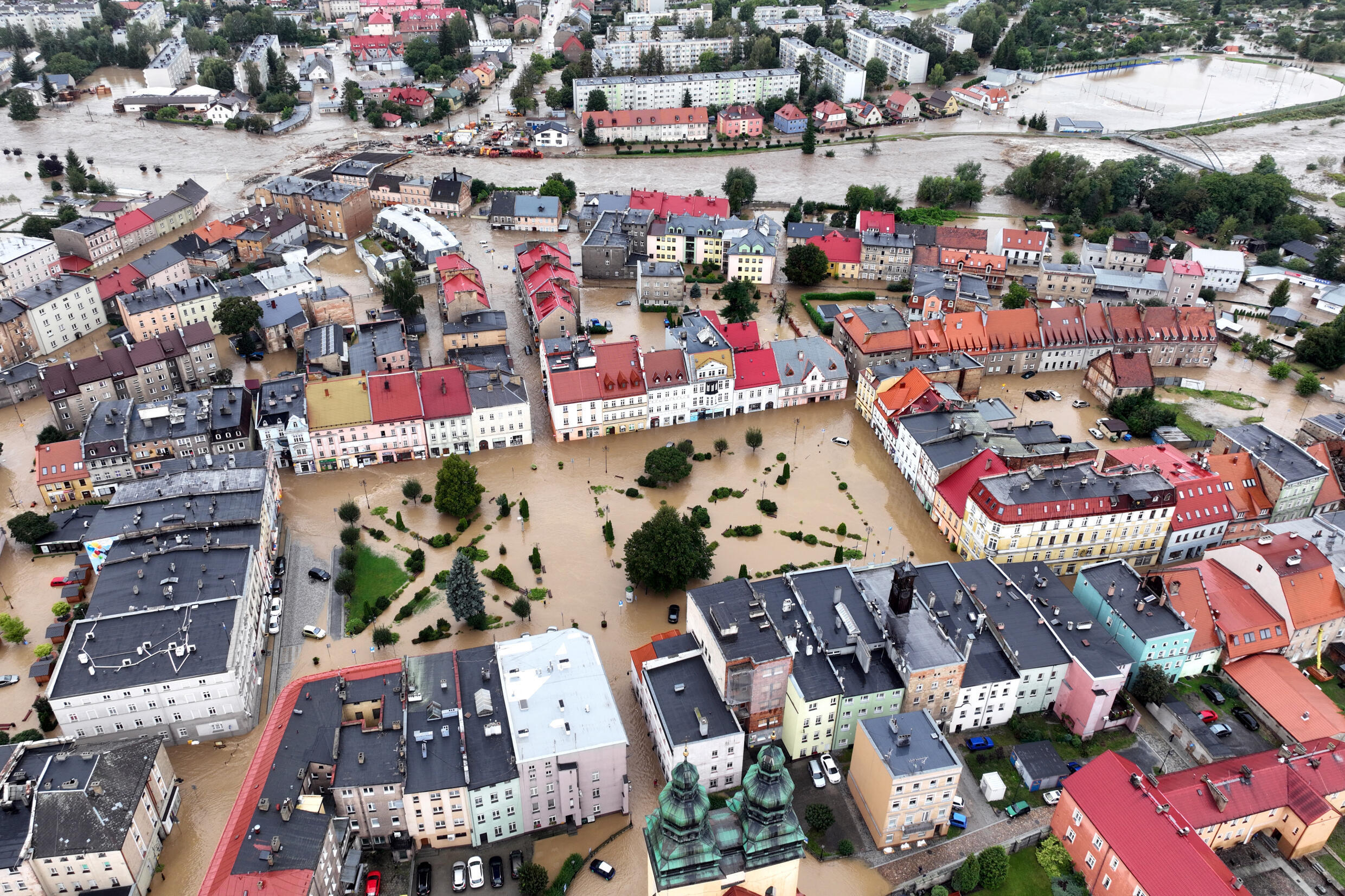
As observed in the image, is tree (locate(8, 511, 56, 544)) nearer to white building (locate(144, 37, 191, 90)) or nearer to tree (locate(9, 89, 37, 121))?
tree (locate(9, 89, 37, 121))

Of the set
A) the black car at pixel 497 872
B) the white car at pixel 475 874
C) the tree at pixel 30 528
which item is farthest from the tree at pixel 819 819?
the tree at pixel 30 528

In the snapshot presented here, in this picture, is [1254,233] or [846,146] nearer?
[1254,233]

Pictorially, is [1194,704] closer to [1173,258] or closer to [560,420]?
[560,420]

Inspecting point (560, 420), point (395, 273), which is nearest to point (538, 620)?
point (560, 420)

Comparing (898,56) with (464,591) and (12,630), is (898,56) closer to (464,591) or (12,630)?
(464,591)

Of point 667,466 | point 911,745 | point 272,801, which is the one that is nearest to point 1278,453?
point 911,745

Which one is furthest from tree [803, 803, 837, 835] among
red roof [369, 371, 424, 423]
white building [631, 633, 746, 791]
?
red roof [369, 371, 424, 423]
